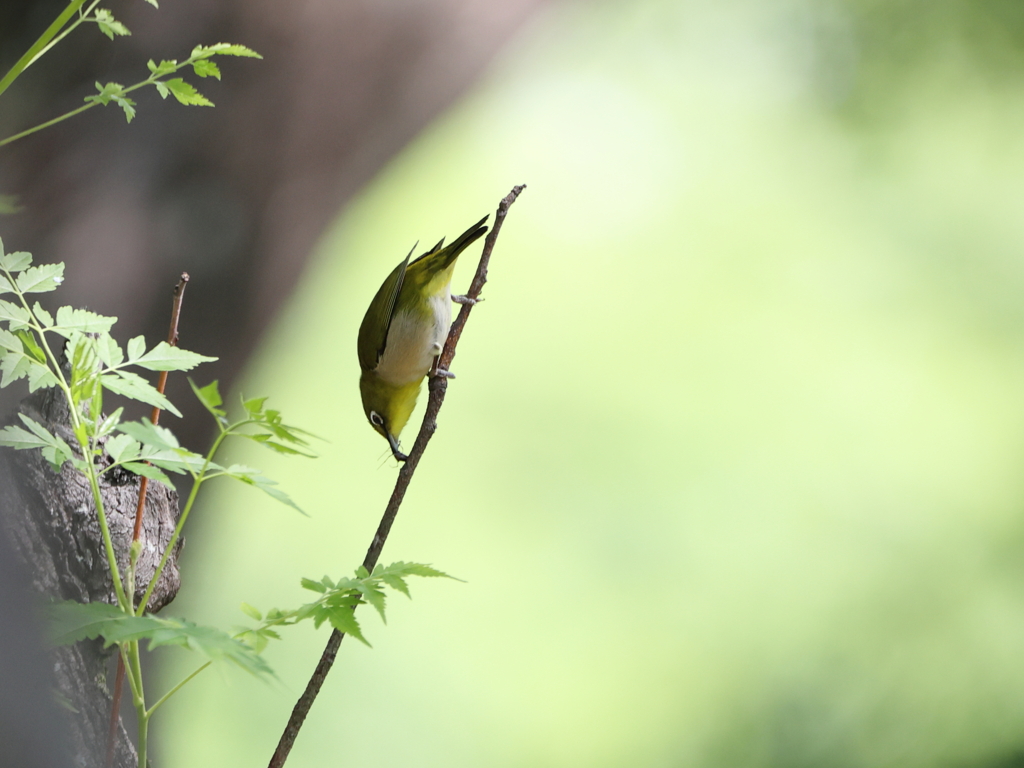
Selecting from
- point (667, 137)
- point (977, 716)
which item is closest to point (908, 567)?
point (977, 716)

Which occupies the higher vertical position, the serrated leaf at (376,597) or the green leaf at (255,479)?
the green leaf at (255,479)

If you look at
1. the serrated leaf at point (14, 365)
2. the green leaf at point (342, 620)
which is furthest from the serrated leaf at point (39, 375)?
the green leaf at point (342, 620)

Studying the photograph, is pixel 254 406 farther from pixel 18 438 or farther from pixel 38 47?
pixel 38 47

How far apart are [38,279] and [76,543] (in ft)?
0.95

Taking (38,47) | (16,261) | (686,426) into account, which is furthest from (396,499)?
(686,426)

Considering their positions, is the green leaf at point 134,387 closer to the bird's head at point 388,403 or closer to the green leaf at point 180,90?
the green leaf at point 180,90

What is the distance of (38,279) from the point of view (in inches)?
20.9

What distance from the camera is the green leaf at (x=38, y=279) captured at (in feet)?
1.72

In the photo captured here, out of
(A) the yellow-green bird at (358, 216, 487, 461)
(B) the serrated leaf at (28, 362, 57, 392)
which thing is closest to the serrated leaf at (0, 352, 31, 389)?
(B) the serrated leaf at (28, 362, 57, 392)

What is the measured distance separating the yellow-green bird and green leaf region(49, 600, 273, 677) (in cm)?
69

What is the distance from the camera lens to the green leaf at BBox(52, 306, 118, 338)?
1.72 feet

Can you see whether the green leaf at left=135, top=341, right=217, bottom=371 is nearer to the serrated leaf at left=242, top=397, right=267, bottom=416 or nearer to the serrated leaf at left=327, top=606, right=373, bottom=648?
the serrated leaf at left=242, top=397, right=267, bottom=416

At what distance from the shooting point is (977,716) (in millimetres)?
1490

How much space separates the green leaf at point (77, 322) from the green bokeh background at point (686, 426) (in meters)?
1.16
